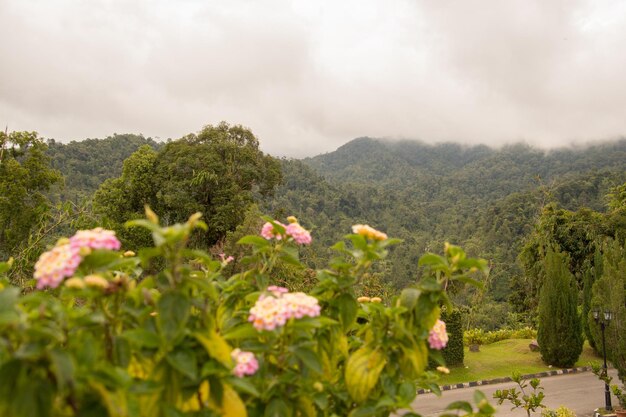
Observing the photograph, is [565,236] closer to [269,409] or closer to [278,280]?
[278,280]

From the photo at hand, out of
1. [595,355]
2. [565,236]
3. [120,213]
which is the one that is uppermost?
[120,213]

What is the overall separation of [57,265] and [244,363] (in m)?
0.47

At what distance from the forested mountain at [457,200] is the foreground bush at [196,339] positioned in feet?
49.2

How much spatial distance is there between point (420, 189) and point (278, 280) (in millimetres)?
58350

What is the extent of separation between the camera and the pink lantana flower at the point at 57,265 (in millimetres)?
1001

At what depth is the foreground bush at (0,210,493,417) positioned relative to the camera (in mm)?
846

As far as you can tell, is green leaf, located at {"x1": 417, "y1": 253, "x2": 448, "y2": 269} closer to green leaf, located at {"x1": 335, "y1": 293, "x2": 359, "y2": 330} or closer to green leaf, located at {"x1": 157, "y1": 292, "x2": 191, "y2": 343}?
green leaf, located at {"x1": 335, "y1": 293, "x2": 359, "y2": 330}

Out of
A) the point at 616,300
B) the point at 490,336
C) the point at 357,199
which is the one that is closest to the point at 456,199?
the point at 357,199

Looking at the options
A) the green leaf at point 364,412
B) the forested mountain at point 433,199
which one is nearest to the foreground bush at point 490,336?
the forested mountain at point 433,199

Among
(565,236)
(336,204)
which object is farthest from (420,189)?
(565,236)

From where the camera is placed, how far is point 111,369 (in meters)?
0.86

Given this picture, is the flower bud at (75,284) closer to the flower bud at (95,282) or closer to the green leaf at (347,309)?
the flower bud at (95,282)

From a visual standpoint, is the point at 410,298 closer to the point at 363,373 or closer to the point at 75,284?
the point at 363,373

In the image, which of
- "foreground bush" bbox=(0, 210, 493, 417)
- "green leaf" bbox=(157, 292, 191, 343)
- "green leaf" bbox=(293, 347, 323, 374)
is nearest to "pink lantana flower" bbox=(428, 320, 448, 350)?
"foreground bush" bbox=(0, 210, 493, 417)
